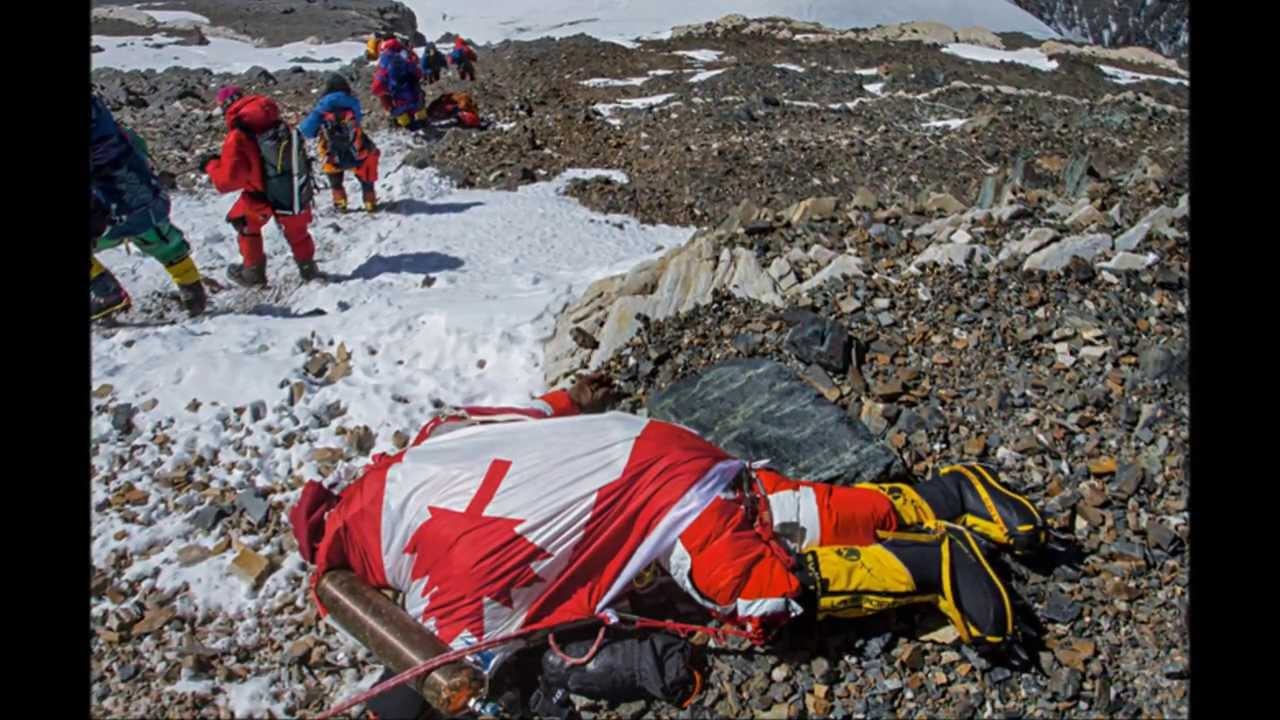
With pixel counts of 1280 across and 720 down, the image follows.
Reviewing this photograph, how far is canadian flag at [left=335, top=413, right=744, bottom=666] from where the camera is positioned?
2949mm

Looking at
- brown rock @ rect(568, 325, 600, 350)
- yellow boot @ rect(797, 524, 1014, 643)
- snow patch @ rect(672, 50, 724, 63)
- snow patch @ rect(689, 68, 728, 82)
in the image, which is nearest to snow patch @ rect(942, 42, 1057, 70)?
snow patch @ rect(672, 50, 724, 63)

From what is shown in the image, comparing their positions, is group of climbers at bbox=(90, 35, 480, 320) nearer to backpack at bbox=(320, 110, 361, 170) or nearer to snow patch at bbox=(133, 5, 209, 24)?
backpack at bbox=(320, 110, 361, 170)

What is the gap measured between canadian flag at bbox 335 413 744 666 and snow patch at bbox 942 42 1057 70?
1925 cm

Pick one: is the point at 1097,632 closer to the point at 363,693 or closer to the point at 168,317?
the point at 363,693

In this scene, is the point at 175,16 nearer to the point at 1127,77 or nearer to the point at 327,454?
the point at 1127,77

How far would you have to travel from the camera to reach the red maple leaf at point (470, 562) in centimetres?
293

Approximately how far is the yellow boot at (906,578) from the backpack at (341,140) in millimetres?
7127

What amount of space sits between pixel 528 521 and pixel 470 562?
261 millimetres

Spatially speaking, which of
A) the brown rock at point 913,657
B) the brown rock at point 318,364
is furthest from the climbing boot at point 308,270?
the brown rock at point 913,657

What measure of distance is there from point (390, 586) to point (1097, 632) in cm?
274

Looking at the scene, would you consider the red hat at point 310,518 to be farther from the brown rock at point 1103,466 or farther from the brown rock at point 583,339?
the brown rock at point 1103,466

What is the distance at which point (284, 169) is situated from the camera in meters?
6.35

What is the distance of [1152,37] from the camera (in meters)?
29.2

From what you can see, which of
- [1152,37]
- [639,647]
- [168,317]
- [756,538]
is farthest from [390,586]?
[1152,37]
